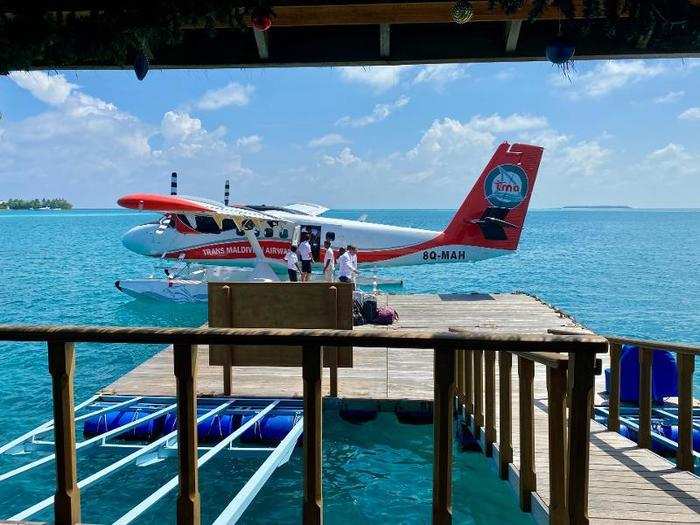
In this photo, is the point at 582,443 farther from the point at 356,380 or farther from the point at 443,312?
the point at 443,312

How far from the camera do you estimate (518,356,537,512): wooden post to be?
3258mm

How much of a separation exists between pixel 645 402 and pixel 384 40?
10.9 feet

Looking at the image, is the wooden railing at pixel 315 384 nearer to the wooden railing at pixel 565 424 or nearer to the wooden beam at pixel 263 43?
the wooden railing at pixel 565 424

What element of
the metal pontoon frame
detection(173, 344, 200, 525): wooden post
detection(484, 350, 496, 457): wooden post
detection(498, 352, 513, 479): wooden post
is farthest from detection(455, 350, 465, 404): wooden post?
detection(173, 344, 200, 525): wooden post

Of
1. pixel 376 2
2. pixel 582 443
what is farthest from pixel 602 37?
pixel 582 443

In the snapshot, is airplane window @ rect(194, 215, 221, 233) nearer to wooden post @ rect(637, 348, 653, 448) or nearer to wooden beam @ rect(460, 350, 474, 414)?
wooden beam @ rect(460, 350, 474, 414)

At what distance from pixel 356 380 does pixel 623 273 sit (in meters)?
36.9

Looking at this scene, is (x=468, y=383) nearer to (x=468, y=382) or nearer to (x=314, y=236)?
(x=468, y=382)

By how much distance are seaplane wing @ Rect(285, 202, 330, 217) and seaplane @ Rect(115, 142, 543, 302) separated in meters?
0.82

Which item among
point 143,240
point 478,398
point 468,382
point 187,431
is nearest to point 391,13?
point 187,431

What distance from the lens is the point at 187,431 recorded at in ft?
7.70

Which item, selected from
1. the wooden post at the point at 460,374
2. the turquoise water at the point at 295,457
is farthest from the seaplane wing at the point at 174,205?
the wooden post at the point at 460,374

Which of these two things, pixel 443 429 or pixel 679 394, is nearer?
pixel 443 429

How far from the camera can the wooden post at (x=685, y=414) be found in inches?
161
